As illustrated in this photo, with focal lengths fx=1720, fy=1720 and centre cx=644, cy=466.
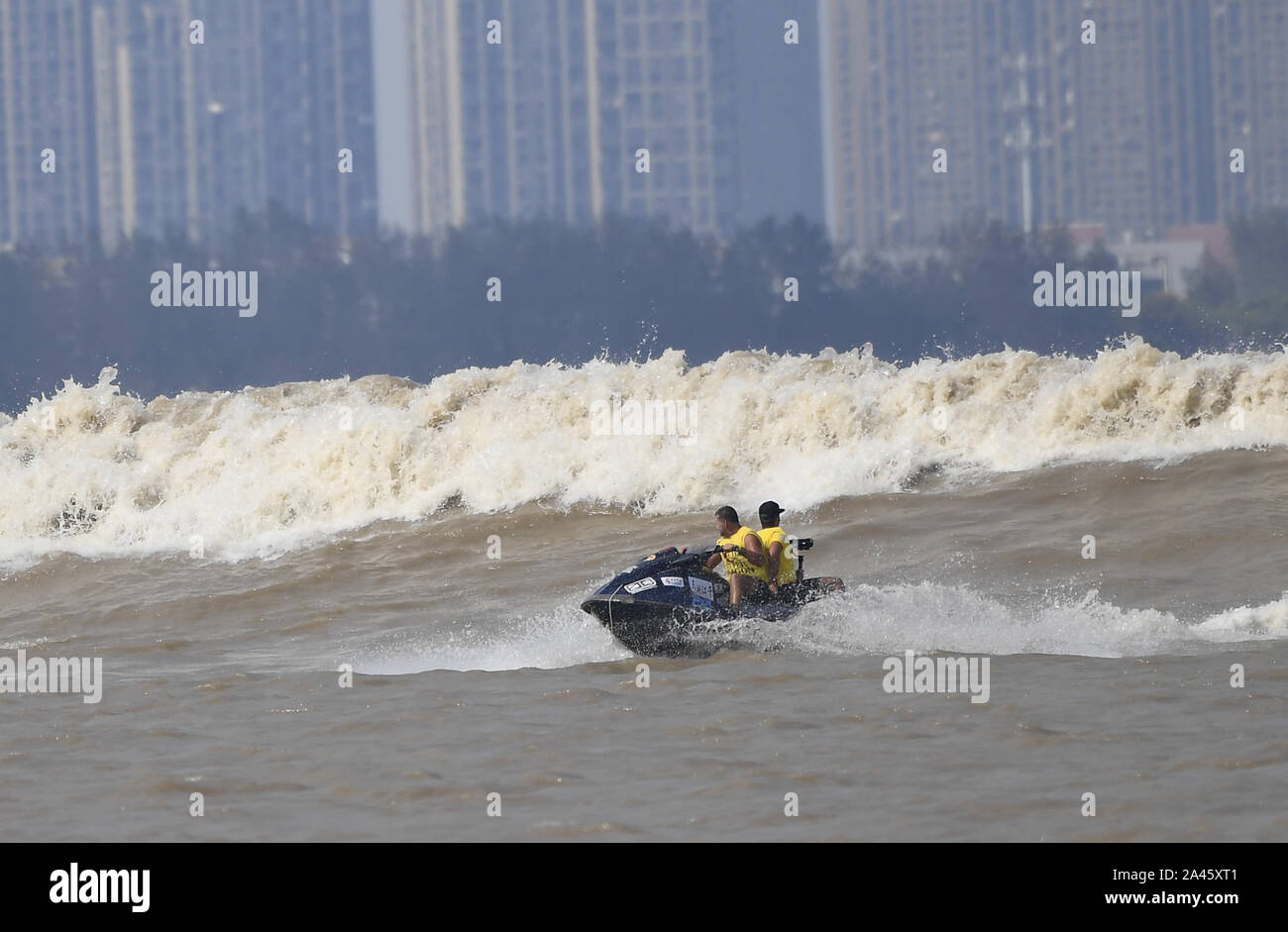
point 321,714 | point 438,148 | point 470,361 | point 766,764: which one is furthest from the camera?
point 438,148

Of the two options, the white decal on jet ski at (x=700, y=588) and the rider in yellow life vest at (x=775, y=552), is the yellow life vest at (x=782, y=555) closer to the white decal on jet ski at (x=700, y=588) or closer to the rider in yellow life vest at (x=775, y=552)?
the rider in yellow life vest at (x=775, y=552)

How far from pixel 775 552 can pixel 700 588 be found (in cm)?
62

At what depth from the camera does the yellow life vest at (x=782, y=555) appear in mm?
11734

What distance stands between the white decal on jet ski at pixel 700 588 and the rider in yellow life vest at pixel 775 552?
42 centimetres

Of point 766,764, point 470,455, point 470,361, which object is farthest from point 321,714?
point 470,361

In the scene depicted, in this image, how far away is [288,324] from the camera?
81375 mm

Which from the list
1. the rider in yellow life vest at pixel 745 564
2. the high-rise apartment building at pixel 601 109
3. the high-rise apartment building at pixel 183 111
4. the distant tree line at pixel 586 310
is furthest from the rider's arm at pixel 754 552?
the high-rise apartment building at pixel 183 111

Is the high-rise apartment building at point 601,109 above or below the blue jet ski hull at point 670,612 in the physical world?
above

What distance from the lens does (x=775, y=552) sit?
38.5 feet

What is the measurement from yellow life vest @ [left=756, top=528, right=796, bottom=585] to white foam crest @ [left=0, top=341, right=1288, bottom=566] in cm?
684

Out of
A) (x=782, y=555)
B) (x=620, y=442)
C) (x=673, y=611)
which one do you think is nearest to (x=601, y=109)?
(x=620, y=442)

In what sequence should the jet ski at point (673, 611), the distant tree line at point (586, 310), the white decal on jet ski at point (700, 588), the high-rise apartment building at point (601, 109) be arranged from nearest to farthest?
the jet ski at point (673, 611) < the white decal on jet ski at point (700, 588) < the distant tree line at point (586, 310) < the high-rise apartment building at point (601, 109)
